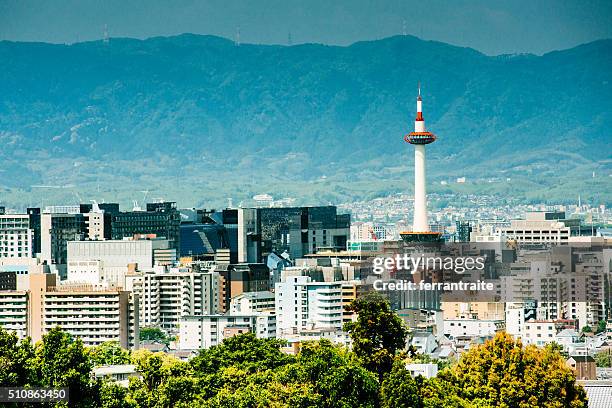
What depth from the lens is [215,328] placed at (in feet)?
191

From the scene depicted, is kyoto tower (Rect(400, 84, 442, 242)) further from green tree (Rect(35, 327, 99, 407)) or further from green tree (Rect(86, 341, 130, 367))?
green tree (Rect(35, 327, 99, 407))

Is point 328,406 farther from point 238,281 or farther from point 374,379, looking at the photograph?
point 238,281

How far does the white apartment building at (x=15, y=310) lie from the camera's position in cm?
5784

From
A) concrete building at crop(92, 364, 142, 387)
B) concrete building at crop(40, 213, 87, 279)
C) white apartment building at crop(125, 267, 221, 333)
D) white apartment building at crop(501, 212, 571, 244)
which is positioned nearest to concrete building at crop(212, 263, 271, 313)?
white apartment building at crop(125, 267, 221, 333)

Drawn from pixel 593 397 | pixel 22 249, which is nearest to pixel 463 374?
pixel 593 397

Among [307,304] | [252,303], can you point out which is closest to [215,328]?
[307,304]

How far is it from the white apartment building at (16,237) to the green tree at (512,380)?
79.5m

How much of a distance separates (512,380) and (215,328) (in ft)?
86.8

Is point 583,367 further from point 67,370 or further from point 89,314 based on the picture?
point 67,370

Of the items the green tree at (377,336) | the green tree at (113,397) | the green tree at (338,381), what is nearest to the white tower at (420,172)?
the green tree at (377,336)

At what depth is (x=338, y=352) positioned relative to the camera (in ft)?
102

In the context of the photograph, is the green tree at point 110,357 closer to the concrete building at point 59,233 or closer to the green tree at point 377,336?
the green tree at point 377,336

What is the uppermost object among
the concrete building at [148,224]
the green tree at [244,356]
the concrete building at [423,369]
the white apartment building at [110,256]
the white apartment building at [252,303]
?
the concrete building at [148,224]

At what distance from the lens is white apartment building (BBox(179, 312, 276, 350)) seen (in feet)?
188
